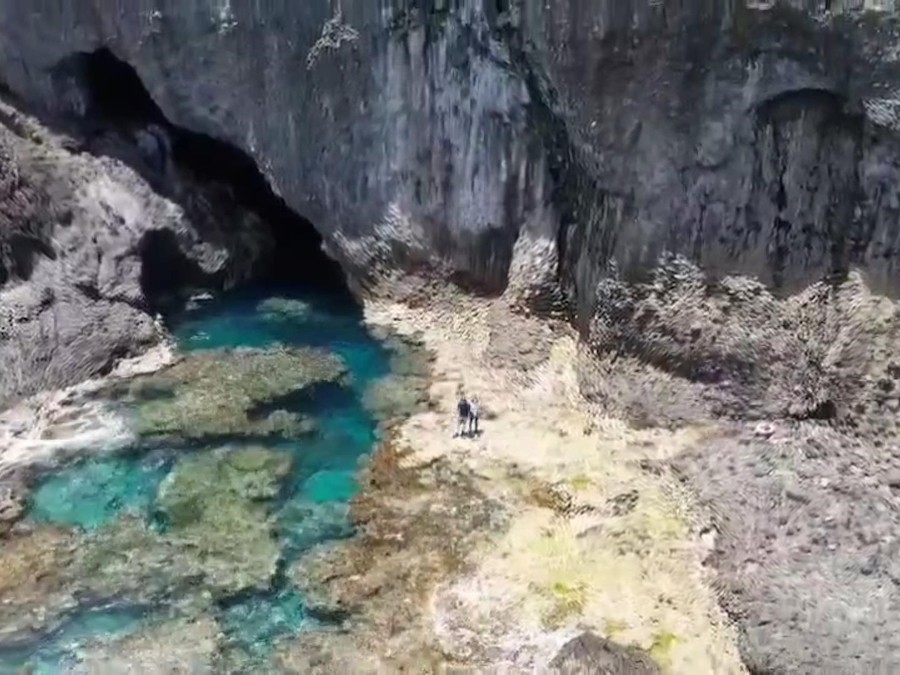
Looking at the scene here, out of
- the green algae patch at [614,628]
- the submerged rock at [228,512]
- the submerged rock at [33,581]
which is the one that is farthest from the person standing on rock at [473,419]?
the submerged rock at [33,581]

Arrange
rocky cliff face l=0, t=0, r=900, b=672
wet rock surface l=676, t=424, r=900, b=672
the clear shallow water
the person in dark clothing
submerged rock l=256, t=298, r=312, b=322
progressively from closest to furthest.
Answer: wet rock surface l=676, t=424, r=900, b=672, the clear shallow water, rocky cliff face l=0, t=0, r=900, b=672, the person in dark clothing, submerged rock l=256, t=298, r=312, b=322

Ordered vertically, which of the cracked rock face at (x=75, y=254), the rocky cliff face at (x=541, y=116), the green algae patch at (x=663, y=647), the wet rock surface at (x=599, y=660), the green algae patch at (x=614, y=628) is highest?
the rocky cliff face at (x=541, y=116)

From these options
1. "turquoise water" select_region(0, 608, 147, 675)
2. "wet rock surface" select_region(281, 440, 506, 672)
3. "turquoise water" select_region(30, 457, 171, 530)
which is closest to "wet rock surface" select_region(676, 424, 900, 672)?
"wet rock surface" select_region(281, 440, 506, 672)

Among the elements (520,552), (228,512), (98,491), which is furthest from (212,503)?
(520,552)

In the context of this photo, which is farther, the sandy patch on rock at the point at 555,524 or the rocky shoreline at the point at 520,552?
the sandy patch on rock at the point at 555,524

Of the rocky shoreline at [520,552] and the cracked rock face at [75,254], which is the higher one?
the cracked rock face at [75,254]

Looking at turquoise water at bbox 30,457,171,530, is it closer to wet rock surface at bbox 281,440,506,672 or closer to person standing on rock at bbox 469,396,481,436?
wet rock surface at bbox 281,440,506,672

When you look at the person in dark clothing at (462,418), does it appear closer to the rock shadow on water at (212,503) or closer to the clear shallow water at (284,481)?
the rock shadow on water at (212,503)
